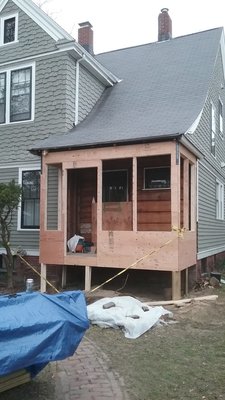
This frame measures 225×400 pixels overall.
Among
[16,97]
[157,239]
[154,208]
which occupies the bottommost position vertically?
[157,239]

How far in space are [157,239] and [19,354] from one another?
6211mm

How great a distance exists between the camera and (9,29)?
45.0 feet

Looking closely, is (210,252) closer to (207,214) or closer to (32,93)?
(207,214)

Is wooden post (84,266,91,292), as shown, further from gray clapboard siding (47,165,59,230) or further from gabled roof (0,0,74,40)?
gabled roof (0,0,74,40)

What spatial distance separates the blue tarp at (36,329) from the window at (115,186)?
26.3 ft

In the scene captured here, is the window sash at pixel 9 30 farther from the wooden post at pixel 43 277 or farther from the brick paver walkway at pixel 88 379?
the brick paver walkway at pixel 88 379

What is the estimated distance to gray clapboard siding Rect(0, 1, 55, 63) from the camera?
12.9 meters

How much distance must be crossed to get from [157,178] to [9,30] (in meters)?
6.81

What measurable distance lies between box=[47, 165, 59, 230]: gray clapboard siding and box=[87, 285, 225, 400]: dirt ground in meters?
4.97

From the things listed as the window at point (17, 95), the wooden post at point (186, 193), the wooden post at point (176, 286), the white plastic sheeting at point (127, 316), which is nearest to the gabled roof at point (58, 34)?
the window at point (17, 95)

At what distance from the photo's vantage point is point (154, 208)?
1137 centimetres

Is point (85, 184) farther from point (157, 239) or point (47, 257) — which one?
point (157, 239)

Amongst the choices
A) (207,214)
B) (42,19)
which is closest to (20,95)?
(42,19)

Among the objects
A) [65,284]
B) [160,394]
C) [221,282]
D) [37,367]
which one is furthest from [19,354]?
[221,282]
